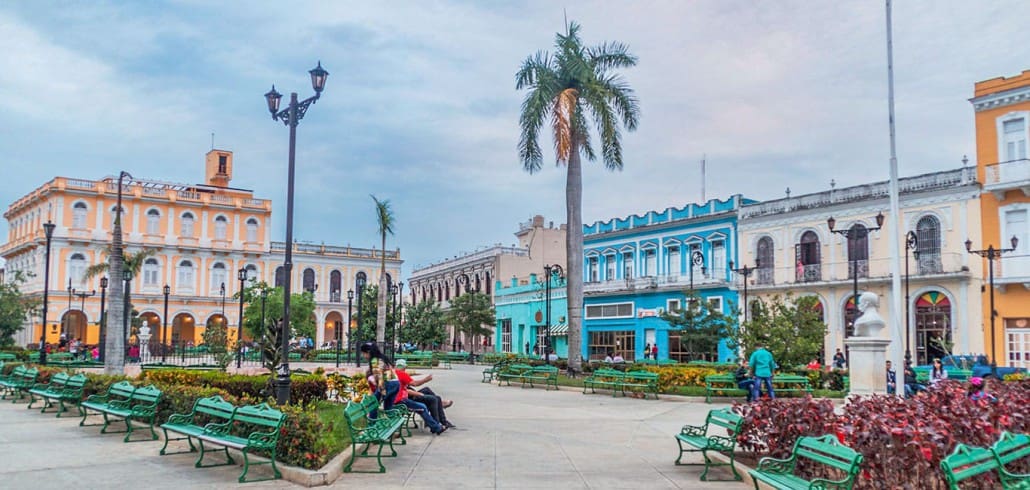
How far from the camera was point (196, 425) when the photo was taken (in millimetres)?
10711

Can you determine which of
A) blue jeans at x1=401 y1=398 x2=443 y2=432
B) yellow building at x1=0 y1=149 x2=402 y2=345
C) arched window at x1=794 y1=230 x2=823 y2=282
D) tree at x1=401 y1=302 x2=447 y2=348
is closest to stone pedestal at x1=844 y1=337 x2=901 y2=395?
blue jeans at x1=401 y1=398 x2=443 y2=432

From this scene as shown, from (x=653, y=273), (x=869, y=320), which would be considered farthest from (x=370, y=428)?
(x=653, y=273)

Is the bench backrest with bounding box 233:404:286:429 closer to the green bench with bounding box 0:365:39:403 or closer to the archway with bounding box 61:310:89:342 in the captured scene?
the green bench with bounding box 0:365:39:403

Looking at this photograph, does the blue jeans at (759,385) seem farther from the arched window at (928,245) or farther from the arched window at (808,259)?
the arched window at (808,259)

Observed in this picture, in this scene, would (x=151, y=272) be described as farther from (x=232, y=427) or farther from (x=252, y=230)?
(x=232, y=427)

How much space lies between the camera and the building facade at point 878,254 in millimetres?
31359

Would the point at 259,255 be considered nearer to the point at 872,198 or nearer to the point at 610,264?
the point at 610,264

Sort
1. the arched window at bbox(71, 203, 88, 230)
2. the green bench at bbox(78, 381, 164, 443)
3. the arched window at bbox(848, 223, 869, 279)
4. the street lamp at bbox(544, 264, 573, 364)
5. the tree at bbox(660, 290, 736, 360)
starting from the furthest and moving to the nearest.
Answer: the arched window at bbox(71, 203, 88, 230) → the arched window at bbox(848, 223, 869, 279) → the tree at bbox(660, 290, 736, 360) → the street lamp at bbox(544, 264, 573, 364) → the green bench at bbox(78, 381, 164, 443)

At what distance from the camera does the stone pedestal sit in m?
11.5

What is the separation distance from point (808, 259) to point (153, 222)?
48.7 m

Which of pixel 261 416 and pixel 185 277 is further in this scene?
pixel 185 277

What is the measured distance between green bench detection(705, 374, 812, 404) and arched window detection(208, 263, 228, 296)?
53.0 meters

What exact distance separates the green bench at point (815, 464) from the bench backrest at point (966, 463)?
2.10 feet

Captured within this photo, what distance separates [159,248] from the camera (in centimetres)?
6228
